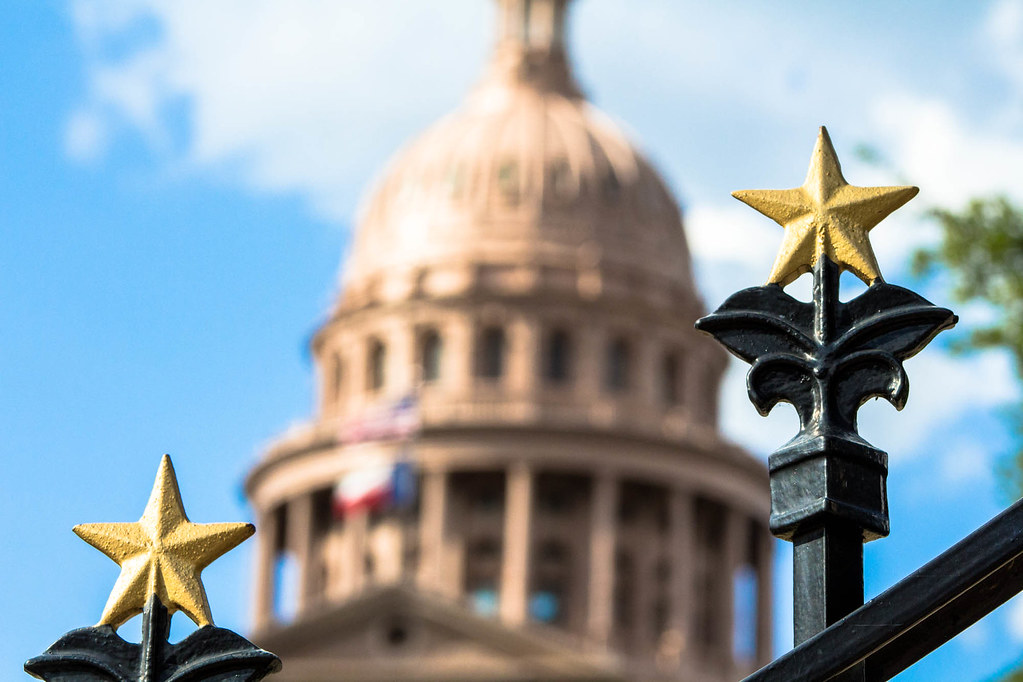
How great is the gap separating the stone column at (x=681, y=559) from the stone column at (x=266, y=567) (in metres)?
16.1

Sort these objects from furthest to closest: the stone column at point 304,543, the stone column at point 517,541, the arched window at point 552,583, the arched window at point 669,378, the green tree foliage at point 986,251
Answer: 1. the arched window at point 669,378
2. the stone column at point 304,543
3. the arched window at point 552,583
4. the stone column at point 517,541
5. the green tree foliage at point 986,251

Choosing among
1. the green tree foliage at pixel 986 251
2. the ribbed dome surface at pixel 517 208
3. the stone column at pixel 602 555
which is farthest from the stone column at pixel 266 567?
the green tree foliage at pixel 986 251

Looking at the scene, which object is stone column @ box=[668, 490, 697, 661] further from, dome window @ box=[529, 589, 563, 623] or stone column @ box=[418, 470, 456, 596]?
stone column @ box=[418, 470, 456, 596]

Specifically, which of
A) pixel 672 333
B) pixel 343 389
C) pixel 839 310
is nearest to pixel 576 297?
pixel 672 333

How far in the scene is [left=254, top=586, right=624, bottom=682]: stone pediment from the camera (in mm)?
70000

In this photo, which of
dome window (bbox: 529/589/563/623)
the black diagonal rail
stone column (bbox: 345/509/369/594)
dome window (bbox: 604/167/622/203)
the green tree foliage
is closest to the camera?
the black diagonal rail

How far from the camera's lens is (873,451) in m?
3.62

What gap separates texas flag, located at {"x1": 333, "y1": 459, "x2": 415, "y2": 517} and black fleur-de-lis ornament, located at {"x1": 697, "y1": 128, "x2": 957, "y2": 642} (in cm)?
8368

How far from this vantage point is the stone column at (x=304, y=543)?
303ft

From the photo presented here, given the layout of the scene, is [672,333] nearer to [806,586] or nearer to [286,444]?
[286,444]

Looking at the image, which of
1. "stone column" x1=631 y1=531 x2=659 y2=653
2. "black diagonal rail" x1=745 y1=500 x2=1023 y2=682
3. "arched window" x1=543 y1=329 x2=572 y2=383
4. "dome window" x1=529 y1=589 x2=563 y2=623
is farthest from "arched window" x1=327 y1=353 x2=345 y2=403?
"black diagonal rail" x1=745 y1=500 x2=1023 y2=682

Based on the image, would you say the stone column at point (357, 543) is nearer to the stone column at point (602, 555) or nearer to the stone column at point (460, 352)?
the stone column at point (460, 352)

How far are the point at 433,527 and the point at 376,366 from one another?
8.27 m

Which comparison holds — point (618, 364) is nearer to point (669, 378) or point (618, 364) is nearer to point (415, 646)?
point (669, 378)
